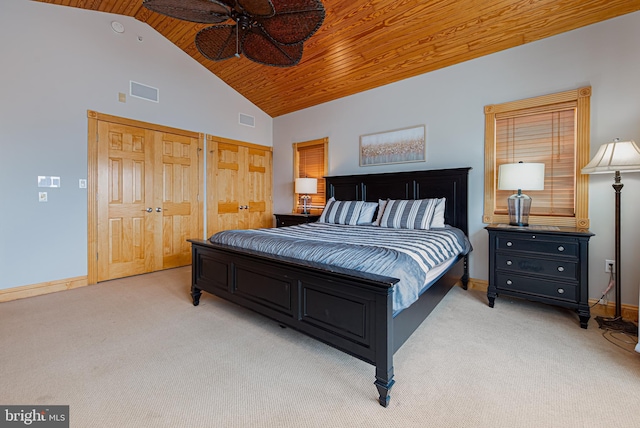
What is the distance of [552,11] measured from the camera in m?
2.68

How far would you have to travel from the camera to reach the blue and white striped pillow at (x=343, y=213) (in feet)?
12.3

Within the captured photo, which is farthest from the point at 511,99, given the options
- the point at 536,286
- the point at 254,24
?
the point at 254,24

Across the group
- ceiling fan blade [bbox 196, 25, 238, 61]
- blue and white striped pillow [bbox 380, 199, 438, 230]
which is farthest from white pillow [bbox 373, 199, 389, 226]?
ceiling fan blade [bbox 196, 25, 238, 61]

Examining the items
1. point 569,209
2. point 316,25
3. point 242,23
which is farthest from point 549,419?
point 242,23

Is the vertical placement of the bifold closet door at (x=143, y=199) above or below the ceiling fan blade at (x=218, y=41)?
below

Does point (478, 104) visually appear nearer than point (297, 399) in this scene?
No

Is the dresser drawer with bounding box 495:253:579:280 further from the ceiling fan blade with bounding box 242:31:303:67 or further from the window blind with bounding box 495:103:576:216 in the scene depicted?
the ceiling fan blade with bounding box 242:31:303:67

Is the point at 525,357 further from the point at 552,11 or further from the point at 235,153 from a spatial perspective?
the point at 235,153

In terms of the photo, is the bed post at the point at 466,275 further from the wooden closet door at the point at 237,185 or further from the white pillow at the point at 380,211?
the wooden closet door at the point at 237,185

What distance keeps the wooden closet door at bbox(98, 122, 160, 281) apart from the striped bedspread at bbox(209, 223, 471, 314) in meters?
1.94

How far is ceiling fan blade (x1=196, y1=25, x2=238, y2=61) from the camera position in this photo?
224cm

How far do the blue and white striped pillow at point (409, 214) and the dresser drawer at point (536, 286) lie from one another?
0.90 metres

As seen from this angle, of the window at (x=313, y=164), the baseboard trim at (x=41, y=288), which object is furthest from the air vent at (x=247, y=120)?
the baseboard trim at (x=41, y=288)

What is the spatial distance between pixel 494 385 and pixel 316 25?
255 centimetres
